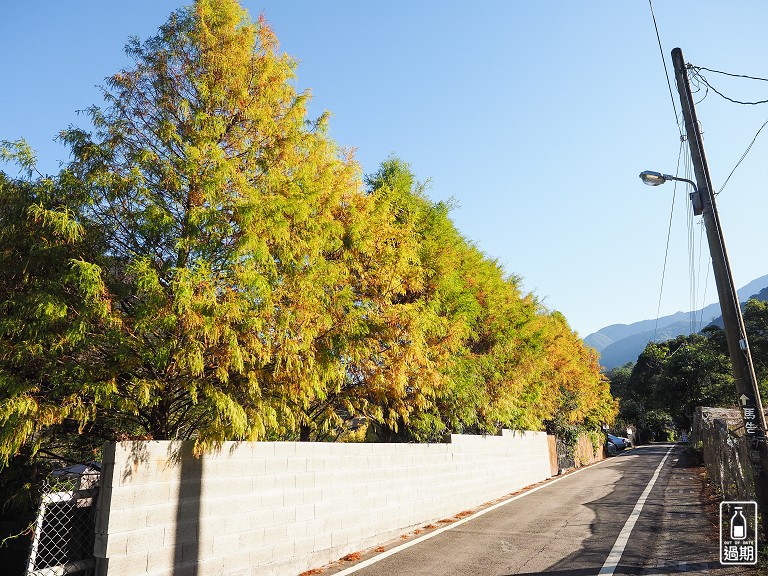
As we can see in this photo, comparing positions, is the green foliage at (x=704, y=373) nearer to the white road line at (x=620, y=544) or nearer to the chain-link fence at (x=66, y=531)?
the white road line at (x=620, y=544)

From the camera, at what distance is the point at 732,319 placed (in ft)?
25.0

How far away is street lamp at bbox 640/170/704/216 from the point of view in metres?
A: 8.21

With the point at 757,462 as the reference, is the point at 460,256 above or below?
above

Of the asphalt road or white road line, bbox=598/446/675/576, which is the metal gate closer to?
the asphalt road

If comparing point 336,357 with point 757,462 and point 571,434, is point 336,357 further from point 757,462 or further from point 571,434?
point 571,434

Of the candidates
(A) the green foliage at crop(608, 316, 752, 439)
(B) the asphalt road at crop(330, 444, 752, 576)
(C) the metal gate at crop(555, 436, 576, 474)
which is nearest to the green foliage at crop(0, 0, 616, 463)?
(B) the asphalt road at crop(330, 444, 752, 576)

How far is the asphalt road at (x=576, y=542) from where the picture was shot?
6.54 m

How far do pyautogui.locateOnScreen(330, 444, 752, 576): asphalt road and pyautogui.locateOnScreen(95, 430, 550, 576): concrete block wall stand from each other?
2.43 ft

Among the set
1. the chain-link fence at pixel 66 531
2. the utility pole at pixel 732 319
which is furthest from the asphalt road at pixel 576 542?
Answer: the chain-link fence at pixel 66 531

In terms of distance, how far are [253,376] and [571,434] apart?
2559 centimetres

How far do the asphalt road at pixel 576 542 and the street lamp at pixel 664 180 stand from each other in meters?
5.26

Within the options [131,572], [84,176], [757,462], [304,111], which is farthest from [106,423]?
[757,462]

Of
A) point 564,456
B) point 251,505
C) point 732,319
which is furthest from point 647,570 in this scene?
point 564,456

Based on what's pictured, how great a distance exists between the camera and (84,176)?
5914 mm
